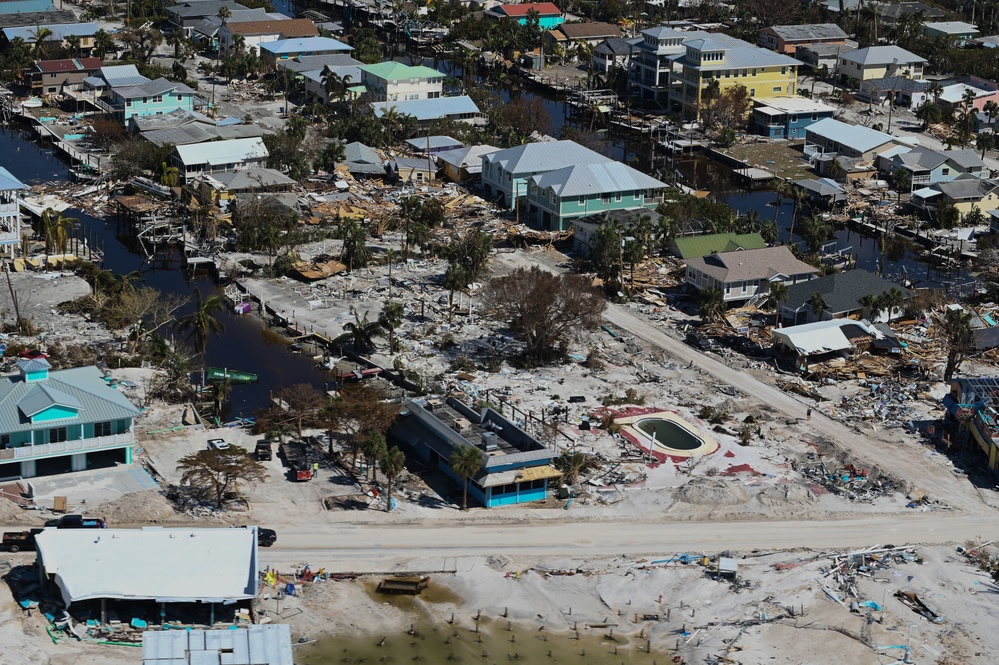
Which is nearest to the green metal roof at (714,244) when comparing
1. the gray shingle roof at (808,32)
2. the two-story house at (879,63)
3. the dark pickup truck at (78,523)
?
the dark pickup truck at (78,523)

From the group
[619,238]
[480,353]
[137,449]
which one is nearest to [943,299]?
[619,238]

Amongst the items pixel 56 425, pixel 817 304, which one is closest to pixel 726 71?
pixel 817 304

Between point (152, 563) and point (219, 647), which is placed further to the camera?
point (152, 563)

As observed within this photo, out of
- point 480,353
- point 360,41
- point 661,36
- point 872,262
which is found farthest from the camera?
point 360,41

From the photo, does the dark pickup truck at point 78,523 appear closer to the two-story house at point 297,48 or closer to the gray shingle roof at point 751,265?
the gray shingle roof at point 751,265

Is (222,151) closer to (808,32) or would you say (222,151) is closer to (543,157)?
(543,157)

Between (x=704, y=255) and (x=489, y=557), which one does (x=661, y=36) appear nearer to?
(x=704, y=255)
